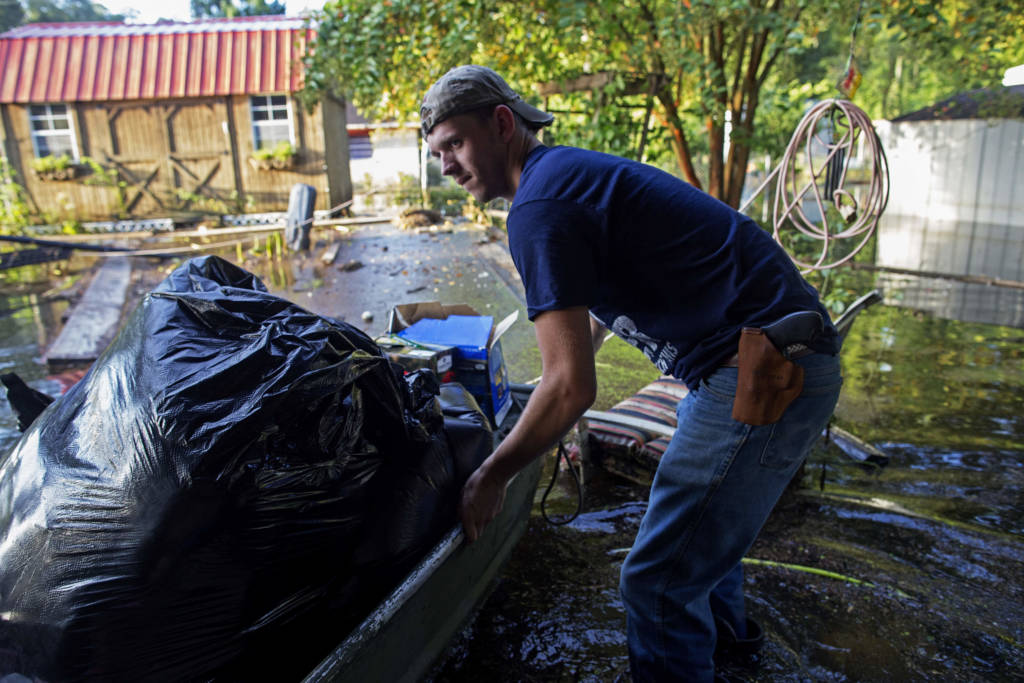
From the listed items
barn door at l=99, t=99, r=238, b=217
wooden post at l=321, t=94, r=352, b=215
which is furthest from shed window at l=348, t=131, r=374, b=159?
barn door at l=99, t=99, r=238, b=217

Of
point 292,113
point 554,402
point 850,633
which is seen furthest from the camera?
point 292,113

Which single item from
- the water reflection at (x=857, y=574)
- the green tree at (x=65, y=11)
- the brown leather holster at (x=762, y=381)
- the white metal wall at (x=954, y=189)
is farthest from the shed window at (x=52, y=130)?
the green tree at (x=65, y=11)

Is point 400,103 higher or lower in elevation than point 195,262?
higher

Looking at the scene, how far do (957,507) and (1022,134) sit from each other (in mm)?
15973

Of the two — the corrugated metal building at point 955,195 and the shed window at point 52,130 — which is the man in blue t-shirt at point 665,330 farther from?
the shed window at point 52,130

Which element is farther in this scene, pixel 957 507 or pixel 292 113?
pixel 292 113

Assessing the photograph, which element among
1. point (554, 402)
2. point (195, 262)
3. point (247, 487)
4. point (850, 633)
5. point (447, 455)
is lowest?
point (850, 633)

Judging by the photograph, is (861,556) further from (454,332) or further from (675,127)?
(675,127)

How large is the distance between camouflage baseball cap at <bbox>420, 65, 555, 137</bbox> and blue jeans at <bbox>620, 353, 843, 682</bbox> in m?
0.90

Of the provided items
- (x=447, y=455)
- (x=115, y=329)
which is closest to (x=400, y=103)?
(x=115, y=329)

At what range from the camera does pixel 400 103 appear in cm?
633

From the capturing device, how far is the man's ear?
1.66 metres

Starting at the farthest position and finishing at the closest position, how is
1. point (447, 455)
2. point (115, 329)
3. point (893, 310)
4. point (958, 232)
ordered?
point (958, 232)
point (893, 310)
point (115, 329)
point (447, 455)

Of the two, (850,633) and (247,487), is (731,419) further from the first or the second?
(850,633)
